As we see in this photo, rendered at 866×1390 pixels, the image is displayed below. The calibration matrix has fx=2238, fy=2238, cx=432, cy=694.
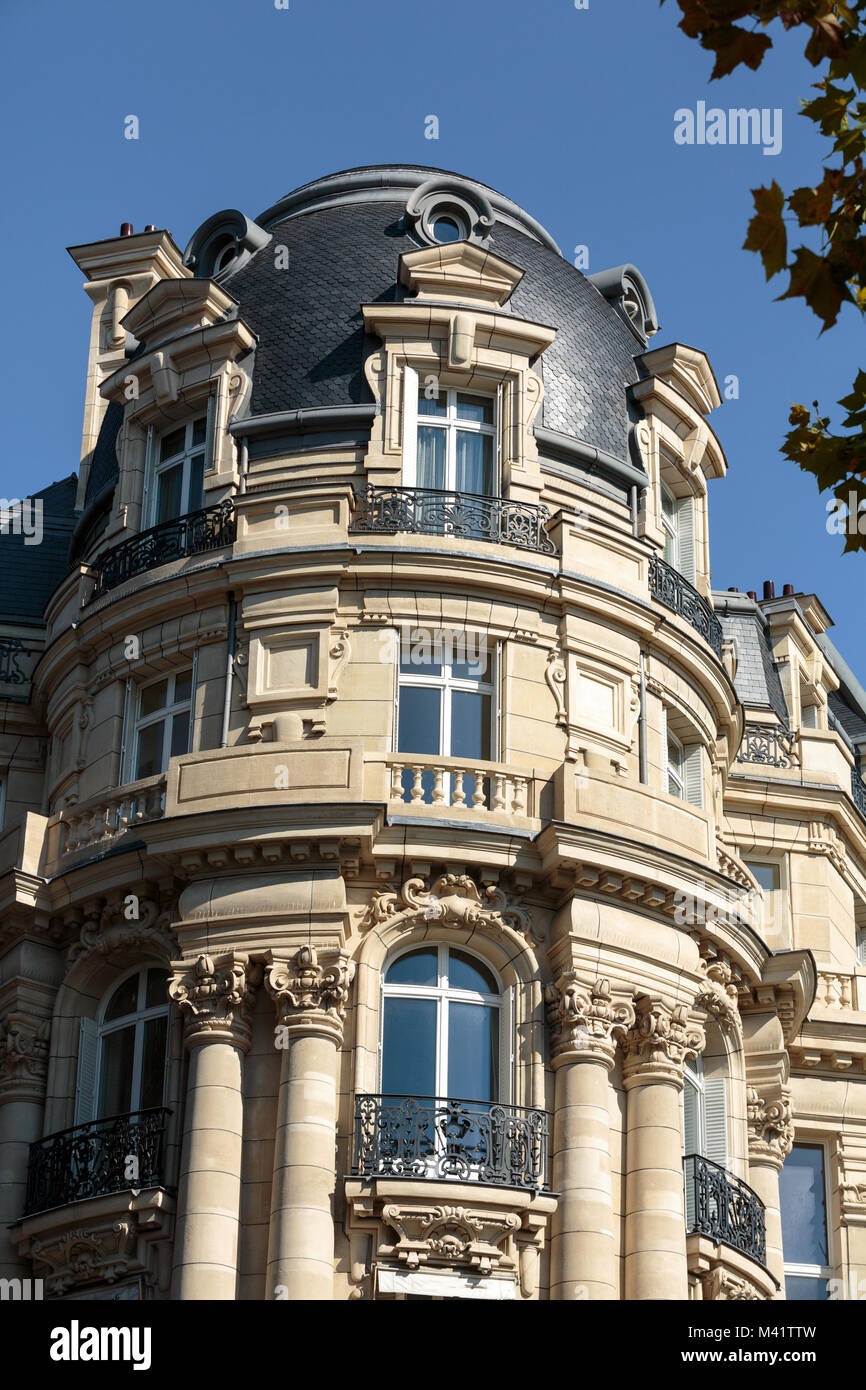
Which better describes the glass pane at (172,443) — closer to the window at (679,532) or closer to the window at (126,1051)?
the window at (679,532)

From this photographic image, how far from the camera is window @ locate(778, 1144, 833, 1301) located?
94.8ft

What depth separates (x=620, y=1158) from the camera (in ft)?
76.5

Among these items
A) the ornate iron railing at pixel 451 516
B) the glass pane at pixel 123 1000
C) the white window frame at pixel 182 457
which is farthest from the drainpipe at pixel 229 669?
the glass pane at pixel 123 1000

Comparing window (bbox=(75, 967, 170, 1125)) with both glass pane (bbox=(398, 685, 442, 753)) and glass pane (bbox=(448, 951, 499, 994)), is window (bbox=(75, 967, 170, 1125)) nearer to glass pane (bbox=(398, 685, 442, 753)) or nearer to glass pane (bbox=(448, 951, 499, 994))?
glass pane (bbox=(448, 951, 499, 994))

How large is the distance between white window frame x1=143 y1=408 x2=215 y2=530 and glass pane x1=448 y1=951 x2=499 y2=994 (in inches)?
262

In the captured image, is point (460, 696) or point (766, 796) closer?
point (460, 696)

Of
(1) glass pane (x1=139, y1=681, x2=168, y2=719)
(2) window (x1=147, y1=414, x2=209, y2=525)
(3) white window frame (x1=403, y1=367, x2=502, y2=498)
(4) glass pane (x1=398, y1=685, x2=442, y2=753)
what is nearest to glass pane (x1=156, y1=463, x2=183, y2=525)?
(2) window (x1=147, y1=414, x2=209, y2=525)

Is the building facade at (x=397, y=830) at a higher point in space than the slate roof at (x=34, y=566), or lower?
lower

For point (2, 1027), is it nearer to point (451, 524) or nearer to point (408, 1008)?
point (408, 1008)

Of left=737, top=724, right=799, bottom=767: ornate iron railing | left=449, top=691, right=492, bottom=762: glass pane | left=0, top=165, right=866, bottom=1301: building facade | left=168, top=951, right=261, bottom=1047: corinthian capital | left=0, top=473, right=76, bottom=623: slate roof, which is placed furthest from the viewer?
left=737, top=724, right=799, bottom=767: ornate iron railing

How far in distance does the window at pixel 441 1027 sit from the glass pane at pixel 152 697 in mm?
4693

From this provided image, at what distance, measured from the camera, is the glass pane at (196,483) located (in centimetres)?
2711

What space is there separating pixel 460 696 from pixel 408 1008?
3.74 meters
